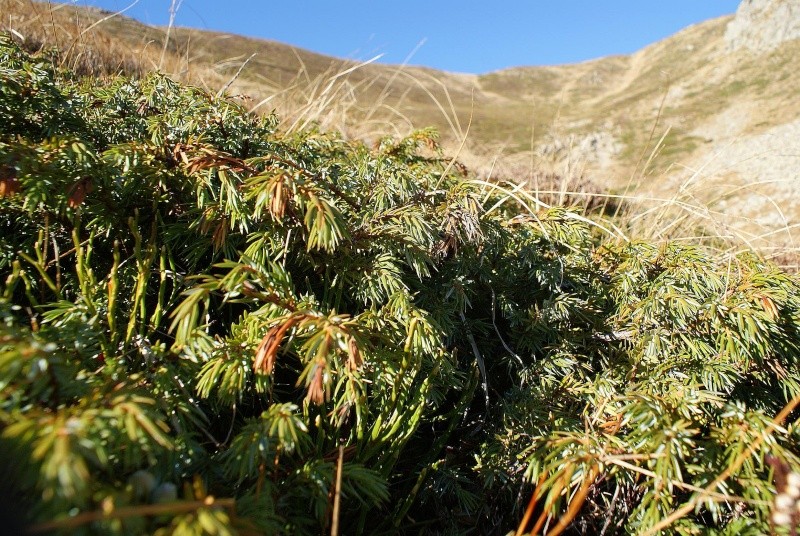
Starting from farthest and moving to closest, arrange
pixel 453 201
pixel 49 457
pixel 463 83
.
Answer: pixel 463 83
pixel 453 201
pixel 49 457

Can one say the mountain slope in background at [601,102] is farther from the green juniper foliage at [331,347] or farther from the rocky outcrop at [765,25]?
the green juniper foliage at [331,347]

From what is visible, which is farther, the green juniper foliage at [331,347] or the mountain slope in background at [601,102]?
the mountain slope in background at [601,102]

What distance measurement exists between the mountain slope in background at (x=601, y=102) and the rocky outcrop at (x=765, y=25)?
6 centimetres

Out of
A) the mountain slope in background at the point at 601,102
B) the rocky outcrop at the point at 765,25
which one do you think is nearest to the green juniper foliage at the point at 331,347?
the mountain slope in background at the point at 601,102

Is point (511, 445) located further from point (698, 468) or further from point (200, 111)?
point (200, 111)

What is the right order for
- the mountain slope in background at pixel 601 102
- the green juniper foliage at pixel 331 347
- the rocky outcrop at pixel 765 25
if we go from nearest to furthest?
the green juniper foliage at pixel 331 347, the mountain slope in background at pixel 601 102, the rocky outcrop at pixel 765 25

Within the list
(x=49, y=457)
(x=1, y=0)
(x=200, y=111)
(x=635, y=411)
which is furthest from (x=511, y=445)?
(x=1, y=0)

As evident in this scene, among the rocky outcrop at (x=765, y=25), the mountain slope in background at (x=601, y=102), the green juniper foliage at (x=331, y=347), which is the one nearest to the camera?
the green juniper foliage at (x=331, y=347)

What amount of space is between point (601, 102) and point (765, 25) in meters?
7.76

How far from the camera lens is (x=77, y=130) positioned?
1.01 metres

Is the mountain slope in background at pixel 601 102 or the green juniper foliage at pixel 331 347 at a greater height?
the mountain slope in background at pixel 601 102

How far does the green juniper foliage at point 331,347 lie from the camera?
605 mm

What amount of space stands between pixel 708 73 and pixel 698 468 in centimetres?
2623

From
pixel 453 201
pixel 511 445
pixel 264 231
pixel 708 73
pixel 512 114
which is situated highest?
pixel 708 73
